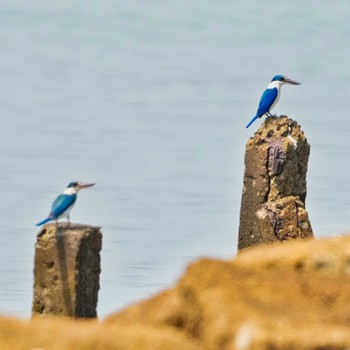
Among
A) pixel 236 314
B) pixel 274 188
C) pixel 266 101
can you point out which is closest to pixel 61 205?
pixel 236 314

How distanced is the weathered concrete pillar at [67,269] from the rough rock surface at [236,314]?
86.9 inches

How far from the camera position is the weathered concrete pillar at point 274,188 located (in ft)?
68.5

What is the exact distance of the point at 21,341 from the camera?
12.2 m

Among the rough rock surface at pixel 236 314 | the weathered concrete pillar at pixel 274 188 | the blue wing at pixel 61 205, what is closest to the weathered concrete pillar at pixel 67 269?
the blue wing at pixel 61 205

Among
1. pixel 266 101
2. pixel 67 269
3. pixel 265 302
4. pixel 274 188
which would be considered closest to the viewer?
pixel 265 302

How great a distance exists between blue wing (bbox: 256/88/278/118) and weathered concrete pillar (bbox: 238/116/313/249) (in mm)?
1050

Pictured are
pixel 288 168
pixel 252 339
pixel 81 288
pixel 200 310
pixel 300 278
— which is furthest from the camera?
pixel 288 168

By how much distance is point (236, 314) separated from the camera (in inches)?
481

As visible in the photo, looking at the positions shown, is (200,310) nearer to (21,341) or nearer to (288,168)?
(21,341)

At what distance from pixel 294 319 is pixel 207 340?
70cm

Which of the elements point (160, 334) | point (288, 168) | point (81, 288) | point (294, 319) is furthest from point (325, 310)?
point (288, 168)

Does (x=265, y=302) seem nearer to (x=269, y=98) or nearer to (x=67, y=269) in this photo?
(x=67, y=269)

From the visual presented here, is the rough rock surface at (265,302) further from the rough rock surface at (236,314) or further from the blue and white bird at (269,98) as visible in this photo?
the blue and white bird at (269,98)

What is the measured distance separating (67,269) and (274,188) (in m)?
5.98
